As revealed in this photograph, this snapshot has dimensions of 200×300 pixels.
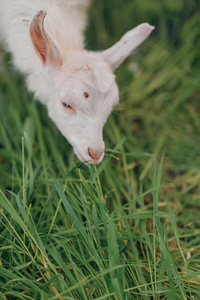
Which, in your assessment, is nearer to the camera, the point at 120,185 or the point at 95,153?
the point at 95,153

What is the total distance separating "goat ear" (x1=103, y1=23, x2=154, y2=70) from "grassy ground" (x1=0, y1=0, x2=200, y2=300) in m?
0.48

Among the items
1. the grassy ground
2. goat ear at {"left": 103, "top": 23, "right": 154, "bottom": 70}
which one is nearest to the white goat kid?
goat ear at {"left": 103, "top": 23, "right": 154, "bottom": 70}

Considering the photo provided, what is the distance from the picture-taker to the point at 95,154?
225 cm

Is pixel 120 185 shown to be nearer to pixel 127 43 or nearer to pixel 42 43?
pixel 127 43

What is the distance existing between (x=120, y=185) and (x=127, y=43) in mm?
1234

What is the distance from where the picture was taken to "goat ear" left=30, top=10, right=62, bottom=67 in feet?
7.01

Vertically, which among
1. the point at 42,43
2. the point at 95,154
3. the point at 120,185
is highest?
the point at 42,43

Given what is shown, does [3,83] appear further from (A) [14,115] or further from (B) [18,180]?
(B) [18,180]

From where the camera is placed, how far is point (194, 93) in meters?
4.28

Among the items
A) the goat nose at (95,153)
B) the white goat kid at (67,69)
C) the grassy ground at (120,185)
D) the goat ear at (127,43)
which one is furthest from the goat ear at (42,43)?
the goat nose at (95,153)

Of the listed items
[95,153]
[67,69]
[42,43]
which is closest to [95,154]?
[95,153]

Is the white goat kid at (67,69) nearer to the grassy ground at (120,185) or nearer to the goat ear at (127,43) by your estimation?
the goat ear at (127,43)

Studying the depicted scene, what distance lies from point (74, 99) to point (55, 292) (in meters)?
1.25

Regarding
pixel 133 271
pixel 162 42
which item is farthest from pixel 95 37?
pixel 133 271
